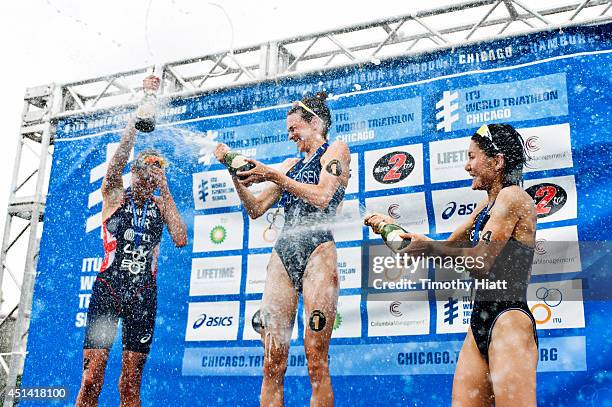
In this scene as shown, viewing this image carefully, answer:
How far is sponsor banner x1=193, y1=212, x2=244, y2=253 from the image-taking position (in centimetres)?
575

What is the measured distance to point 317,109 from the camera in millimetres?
5766

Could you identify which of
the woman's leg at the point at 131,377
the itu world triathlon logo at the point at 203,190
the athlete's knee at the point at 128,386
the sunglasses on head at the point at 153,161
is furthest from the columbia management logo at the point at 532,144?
the athlete's knee at the point at 128,386

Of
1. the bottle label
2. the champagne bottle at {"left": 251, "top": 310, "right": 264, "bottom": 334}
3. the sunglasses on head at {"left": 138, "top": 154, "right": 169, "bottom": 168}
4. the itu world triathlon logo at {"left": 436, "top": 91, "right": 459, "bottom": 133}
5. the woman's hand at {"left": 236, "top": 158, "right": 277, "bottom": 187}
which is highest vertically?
the itu world triathlon logo at {"left": 436, "top": 91, "right": 459, "bottom": 133}

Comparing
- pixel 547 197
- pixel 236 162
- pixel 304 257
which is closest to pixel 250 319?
pixel 304 257

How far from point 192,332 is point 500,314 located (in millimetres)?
2825

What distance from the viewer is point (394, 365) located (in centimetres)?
490

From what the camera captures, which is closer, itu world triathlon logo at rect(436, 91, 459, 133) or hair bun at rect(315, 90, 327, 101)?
itu world triathlon logo at rect(436, 91, 459, 133)

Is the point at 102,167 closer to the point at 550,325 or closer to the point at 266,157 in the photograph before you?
the point at 266,157

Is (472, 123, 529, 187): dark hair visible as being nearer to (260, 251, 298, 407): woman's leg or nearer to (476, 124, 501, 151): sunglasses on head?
(476, 124, 501, 151): sunglasses on head

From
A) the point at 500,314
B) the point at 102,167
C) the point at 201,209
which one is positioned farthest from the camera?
the point at 102,167

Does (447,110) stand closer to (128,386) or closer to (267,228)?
(267,228)

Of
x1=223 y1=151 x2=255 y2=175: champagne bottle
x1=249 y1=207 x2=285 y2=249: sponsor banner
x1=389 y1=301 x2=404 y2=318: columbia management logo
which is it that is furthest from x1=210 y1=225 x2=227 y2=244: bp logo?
x1=389 y1=301 x2=404 y2=318: columbia management logo

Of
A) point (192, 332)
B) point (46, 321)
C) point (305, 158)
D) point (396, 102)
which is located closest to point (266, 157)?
point (305, 158)

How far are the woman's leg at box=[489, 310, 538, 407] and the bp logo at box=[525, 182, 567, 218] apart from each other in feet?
3.66
